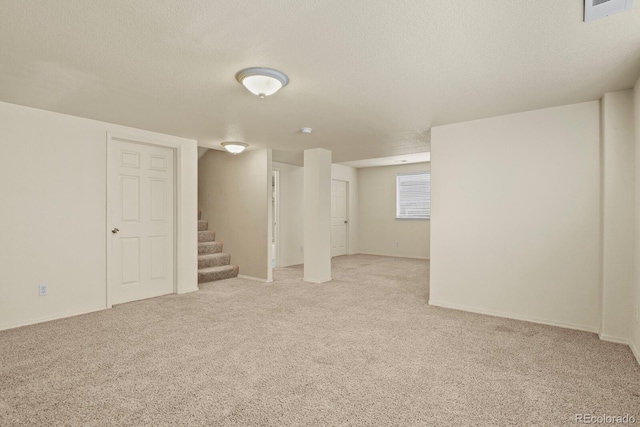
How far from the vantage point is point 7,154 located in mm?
3416

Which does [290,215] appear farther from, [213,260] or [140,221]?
[140,221]

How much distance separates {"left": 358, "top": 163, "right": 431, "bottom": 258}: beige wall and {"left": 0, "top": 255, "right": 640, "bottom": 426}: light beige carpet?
4701 mm

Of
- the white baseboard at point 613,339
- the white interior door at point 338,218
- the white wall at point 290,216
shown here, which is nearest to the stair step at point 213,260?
the white wall at point 290,216

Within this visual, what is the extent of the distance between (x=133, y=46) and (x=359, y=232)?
26.1 feet

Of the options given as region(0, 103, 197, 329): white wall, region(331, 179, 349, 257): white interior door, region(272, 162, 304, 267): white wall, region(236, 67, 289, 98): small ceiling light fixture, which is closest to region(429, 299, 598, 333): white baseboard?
region(236, 67, 289, 98): small ceiling light fixture

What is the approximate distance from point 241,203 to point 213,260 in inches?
43.9

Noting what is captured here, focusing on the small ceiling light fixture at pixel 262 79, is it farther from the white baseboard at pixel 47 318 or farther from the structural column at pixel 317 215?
the white baseboard at pixel 47 318

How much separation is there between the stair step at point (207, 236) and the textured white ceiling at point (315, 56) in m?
2.98

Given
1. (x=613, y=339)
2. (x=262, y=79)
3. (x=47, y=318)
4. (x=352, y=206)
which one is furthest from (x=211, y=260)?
Answer: (x=613, y=339)

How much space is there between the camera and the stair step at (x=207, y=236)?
6461 millimetres

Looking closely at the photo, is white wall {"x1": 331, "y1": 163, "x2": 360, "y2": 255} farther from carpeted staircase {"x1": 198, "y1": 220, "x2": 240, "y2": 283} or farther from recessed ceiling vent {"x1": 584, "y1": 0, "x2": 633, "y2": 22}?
recessed ceiling vent {"x1": 584, "y1": 0, "x2": 633, "y2": 22}

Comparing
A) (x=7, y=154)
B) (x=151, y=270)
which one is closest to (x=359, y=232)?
(x=151, y=270)

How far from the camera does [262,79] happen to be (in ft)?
8.66

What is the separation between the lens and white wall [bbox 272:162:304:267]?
740cm
